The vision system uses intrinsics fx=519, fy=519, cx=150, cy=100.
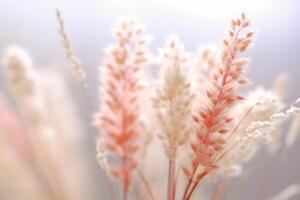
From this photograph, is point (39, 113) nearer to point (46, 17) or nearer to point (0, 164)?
point (0, 164)

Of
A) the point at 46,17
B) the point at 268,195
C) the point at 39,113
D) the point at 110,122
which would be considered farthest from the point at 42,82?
the point at 46,17

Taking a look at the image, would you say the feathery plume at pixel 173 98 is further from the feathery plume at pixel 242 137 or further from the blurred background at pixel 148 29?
the blurred background at pixel 148 29

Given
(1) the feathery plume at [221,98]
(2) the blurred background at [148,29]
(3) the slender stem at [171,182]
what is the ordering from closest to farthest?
1. (1) the feathery plume at [221,98]
2. (3) the slender stem at [171,182]
3. (2) the blurred background at [148,29]

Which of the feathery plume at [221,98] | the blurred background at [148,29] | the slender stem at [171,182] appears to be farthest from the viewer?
the blurred background at [148,29]

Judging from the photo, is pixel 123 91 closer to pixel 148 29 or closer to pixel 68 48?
pixel 68 48

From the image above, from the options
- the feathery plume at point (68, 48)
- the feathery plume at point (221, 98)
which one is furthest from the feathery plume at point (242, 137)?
the feathery plume at point (68, 48)

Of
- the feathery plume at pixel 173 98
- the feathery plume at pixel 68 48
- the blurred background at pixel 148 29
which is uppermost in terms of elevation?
the blurred background at pixel 148 29

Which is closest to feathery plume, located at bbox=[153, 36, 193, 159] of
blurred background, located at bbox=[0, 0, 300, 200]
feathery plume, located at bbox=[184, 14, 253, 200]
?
feathery plume, located at bbox=[184, 14, 253, 200]

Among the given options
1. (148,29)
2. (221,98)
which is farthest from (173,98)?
(148,29)

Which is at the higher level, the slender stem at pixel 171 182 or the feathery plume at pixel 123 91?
the feathery plume at pixel 123 91
